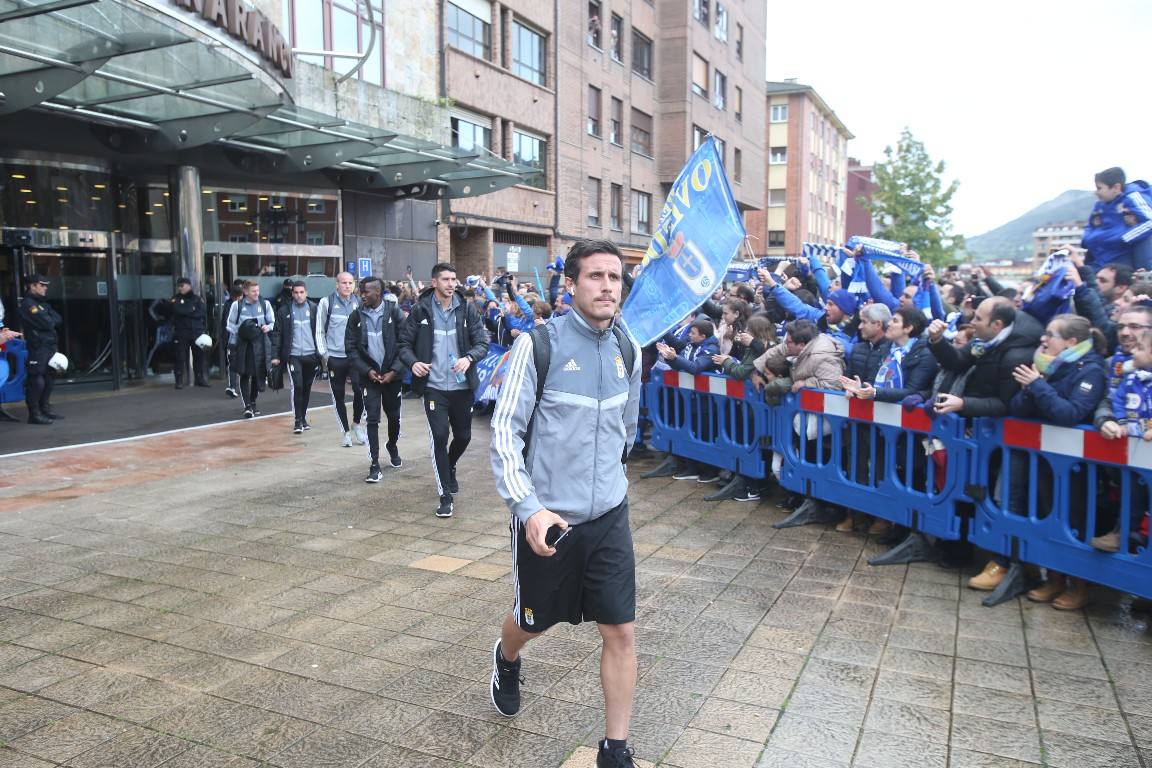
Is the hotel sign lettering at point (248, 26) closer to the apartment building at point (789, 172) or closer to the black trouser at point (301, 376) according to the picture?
the black trouser at point (301, 376)

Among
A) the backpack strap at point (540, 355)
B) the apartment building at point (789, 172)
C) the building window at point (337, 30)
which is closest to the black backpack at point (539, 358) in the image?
the backpack strap at point (540, 355)

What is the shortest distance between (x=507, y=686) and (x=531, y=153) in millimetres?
24299

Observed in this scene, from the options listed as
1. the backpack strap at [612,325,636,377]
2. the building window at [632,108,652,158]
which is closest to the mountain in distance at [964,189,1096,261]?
the building window at [632,108,652,158]

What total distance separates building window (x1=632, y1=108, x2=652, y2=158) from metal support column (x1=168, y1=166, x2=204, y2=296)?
2062 cm

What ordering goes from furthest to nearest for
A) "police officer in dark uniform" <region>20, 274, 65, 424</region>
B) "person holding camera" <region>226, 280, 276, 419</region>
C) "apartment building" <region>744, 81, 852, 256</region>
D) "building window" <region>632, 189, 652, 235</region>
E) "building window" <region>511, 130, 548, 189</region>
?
"apartment building" <region>744, 81, 852, 256</region> < "building window" <region>632, 189, 652, 235</region> < "building window" <region>511, 130, 548, 189</region> < "person holding camera" <region>226, 280, 276, 419</region> < "police officer in dark uniform" <region>20, 274, 65, 424</region>

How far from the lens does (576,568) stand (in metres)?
3.21

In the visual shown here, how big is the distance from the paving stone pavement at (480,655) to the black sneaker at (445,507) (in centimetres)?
24

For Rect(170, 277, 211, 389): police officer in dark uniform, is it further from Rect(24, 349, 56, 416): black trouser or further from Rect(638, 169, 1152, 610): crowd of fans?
Rect(638, 169, 1152, 610): crowd of fans

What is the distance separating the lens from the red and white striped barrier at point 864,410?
18.7 feet

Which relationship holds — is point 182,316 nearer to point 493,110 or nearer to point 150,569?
point 150,569

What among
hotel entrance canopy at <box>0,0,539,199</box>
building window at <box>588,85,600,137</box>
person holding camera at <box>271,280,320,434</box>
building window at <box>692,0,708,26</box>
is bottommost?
person holding camera at <box>271,280,320,434</box>

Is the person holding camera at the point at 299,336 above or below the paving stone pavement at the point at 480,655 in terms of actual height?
above

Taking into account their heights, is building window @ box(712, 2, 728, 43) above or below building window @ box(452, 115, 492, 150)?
above

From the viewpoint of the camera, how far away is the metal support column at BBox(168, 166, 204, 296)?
1509 centimetres
